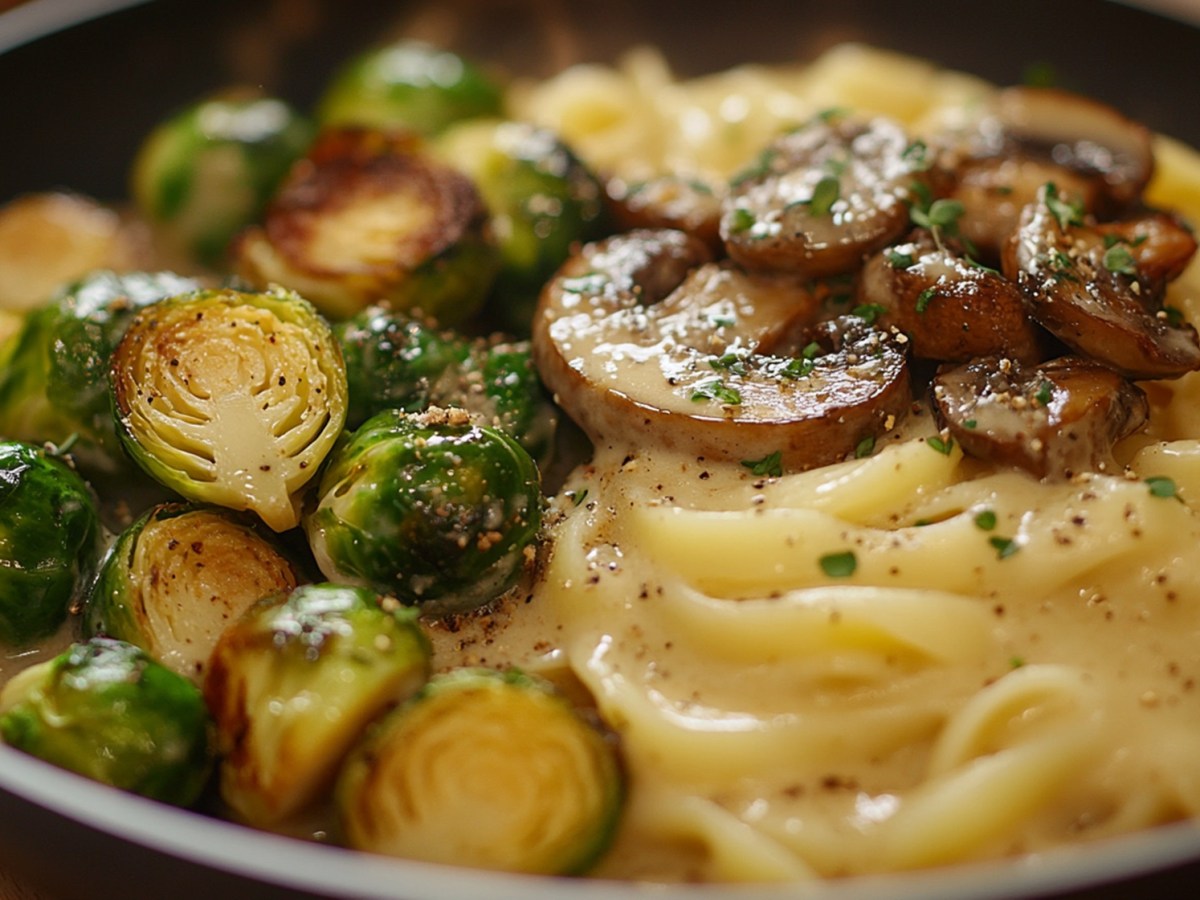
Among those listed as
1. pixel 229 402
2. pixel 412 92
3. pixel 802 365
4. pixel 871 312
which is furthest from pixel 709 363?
pixel 412 92

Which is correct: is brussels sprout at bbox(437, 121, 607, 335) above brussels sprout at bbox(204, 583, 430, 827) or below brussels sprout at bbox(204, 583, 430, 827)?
above

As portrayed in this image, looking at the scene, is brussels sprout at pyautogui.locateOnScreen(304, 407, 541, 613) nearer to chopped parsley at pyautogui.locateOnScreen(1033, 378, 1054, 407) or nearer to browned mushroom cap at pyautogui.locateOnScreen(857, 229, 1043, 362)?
browned mushroom cap at pyautogui.locateOnScreen(857, 229, 1043, 362)

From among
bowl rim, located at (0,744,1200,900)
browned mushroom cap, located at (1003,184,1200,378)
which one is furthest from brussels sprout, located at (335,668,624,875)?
browned mushroom cap, located at (1003,184,1200,378)

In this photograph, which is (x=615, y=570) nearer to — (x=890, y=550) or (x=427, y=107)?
(x=890, y=550)

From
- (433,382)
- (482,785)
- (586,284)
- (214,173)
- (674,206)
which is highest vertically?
(674,206)

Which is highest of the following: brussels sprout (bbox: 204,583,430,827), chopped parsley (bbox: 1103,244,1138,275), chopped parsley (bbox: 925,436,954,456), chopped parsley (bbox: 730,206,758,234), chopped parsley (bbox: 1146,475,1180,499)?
chopped parsley (bbox: 1103,244,1138,275)

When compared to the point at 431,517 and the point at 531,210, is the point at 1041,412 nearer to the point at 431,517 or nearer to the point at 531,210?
the point at 431,517

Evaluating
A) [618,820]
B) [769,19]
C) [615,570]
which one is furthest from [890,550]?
[769,19]

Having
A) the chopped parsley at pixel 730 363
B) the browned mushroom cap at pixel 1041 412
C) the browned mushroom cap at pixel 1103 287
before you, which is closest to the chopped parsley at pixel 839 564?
the browned mushroom cap at pixel 1041 412
